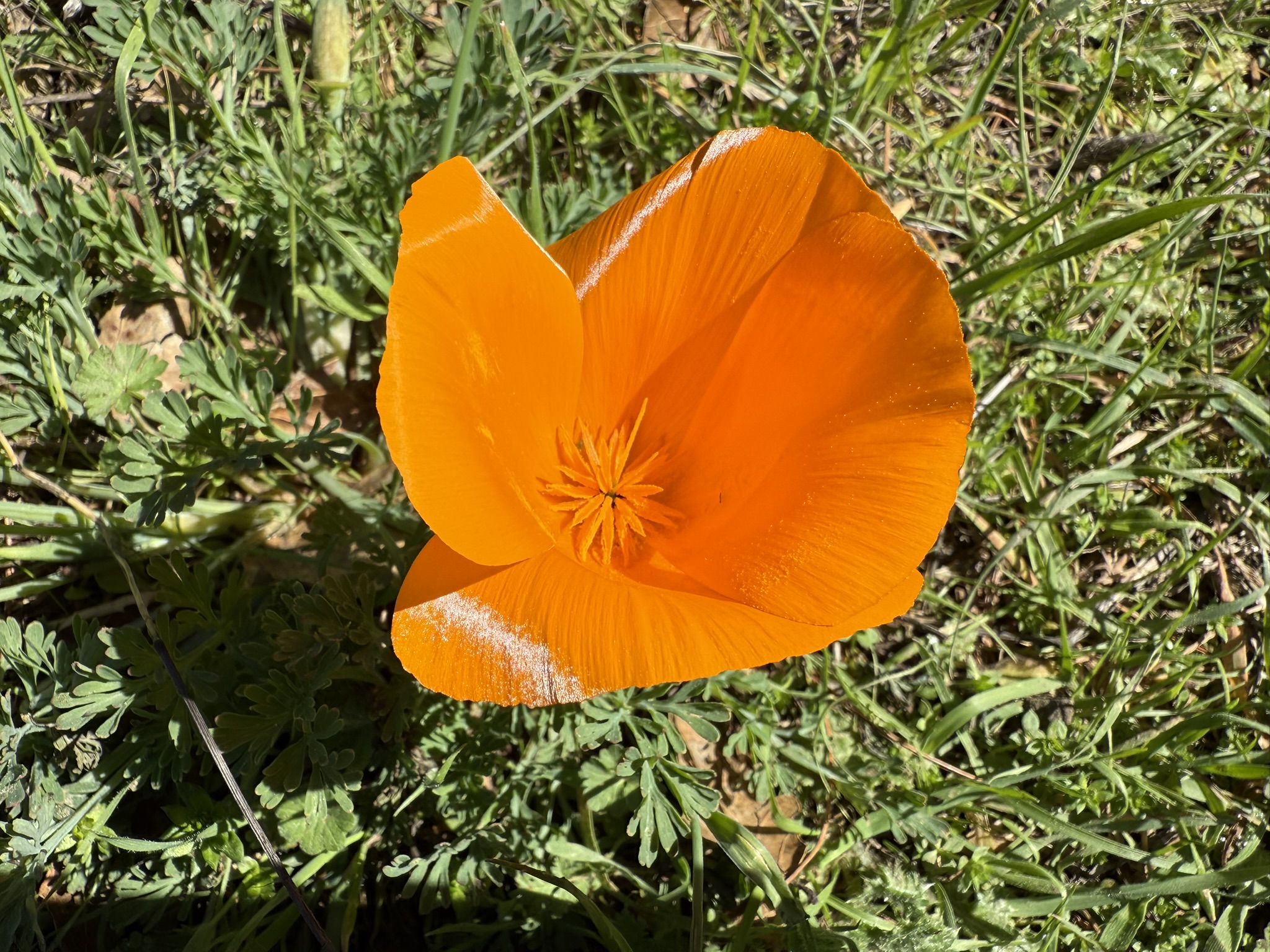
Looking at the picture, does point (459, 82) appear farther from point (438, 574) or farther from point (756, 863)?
point (756, 863)

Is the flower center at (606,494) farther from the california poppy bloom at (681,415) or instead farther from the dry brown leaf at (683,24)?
the dry brown leaf at (683,24)

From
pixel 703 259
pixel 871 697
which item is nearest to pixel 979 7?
pixel 703 259

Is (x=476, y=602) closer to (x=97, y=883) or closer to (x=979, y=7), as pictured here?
(x=97, y=883)

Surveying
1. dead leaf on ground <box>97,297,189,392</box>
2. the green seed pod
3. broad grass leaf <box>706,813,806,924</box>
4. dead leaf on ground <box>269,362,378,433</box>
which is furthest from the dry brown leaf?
broad grass leaf <box>706,813,806,924</box>

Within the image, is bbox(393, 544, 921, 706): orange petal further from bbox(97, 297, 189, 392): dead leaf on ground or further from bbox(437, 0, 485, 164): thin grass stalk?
bbox(97, 297, 189, 392): dead leaf on ground

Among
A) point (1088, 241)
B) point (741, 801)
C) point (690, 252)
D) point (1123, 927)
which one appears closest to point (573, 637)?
point (690, 252)

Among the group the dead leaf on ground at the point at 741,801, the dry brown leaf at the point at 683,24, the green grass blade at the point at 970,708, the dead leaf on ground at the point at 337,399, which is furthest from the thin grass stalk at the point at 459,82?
the green grass blade at the point at 970,708
